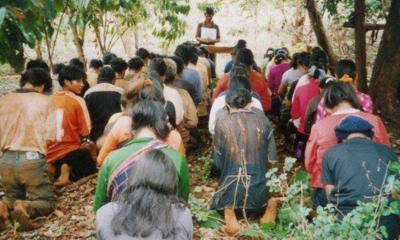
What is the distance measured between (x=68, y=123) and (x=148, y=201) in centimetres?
372

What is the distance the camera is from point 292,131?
721 centimetres

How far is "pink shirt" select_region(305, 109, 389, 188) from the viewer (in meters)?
4.09

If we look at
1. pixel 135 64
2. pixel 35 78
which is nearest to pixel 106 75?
pixel 135 64

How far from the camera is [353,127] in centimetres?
358

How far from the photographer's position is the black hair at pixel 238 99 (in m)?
4.60

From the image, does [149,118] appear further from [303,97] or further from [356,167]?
[303,97]

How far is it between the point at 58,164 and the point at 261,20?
14.2 metres

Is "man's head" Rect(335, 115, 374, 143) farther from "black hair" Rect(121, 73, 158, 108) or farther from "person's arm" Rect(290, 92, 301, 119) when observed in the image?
"person's arm" Rect(290, 92, 301, 119)

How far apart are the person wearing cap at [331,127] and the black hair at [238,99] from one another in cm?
77

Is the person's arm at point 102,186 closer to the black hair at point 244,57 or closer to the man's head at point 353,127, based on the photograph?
the man's head at point 353,127

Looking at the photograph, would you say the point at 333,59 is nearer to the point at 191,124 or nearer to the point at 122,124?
the point at 191,124

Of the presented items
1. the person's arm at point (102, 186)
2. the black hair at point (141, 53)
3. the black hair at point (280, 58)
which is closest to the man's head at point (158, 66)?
the black hair at point (141, 53)

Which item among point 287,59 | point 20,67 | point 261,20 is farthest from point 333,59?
point 261,20

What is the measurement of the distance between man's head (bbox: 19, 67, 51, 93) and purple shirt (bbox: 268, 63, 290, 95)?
15.6 ft
